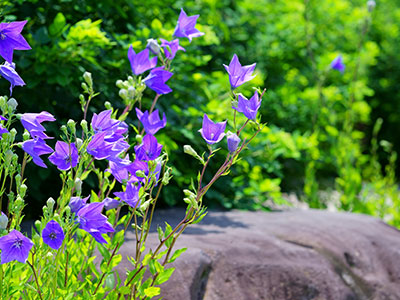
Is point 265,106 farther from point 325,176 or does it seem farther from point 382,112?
point 382,112

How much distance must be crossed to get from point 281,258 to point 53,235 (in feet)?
5.52

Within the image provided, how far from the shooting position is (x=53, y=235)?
54.4 inches

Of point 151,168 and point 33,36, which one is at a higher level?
point 33,36

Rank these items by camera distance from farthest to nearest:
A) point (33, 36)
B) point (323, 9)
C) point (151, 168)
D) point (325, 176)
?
point (325, 176) < point (323, 9) < point (33, 36) < point (151, 168)

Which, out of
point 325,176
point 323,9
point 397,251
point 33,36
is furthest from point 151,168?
point 325,176

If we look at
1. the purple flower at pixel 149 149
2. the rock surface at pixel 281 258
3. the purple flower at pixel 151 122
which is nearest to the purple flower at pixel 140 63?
the purple flower at pixel 151 122

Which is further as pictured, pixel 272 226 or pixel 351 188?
pixel 351 188

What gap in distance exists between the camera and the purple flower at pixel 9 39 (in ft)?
4.72

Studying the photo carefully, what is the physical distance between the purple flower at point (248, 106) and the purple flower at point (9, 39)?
60cm

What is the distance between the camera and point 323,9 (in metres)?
6.07

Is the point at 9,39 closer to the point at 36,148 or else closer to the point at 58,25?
the point at 36,148

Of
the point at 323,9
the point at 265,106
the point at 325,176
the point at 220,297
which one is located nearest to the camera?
the point at 220,297

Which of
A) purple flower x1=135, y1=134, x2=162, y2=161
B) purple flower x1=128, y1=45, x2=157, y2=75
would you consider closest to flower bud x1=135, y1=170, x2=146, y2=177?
purple flower x1=135, y1=134, x2=162, y2=161

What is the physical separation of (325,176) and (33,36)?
4.79 m
